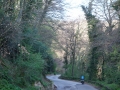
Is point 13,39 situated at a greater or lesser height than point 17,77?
greater

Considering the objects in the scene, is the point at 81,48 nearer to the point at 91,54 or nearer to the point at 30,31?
the point at 91,54

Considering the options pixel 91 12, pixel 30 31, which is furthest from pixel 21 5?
pixel 91 12

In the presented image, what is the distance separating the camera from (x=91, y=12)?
127ft

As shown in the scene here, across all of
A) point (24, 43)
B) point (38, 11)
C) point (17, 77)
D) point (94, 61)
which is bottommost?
point (94, 61)

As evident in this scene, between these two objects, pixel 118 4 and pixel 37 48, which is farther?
pixel 37 48

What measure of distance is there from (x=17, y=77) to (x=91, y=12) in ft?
86.8

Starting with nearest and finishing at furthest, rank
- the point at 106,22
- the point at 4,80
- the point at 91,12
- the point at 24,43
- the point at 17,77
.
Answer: the point at 4,80 → the point at 17,77 → the point at 24,43 → the point at 106,22 → the point at 91,12

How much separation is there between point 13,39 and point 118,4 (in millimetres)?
10828

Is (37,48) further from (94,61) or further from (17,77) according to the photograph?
(94,61)

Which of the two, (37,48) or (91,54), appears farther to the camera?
(91,54)

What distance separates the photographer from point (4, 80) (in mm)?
12625

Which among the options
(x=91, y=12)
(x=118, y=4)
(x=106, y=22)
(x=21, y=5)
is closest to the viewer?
(x=21, y=5)

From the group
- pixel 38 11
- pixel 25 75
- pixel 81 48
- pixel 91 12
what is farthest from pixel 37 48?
pixel 81 48

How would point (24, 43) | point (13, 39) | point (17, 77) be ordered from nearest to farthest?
point (13, 39) → point (17, 77) → point (24, 43)
